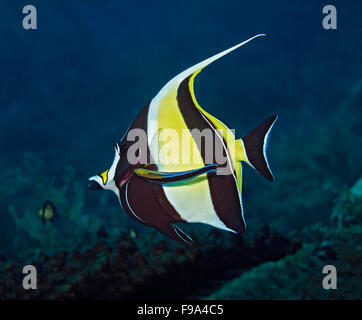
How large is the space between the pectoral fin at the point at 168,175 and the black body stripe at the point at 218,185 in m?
0.11

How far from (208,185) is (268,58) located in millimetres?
17151

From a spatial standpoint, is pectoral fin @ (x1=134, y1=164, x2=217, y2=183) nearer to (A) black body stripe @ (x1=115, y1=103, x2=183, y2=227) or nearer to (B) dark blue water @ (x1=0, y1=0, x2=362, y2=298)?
(A) black body stripe @ (x1=115, y1=103, x2=183, y2=227)

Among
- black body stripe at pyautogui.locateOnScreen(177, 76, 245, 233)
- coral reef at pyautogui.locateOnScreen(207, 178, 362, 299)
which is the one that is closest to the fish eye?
black body stripe at pyautogui.locateOnScreen(177, 76, 245, 233)

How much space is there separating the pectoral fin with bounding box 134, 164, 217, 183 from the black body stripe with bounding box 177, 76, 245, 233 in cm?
11

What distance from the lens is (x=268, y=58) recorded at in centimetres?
1598

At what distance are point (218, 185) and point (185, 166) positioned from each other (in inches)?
2.8

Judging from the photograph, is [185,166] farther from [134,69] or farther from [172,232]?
[134,69]

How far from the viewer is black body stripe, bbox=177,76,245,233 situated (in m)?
0.52

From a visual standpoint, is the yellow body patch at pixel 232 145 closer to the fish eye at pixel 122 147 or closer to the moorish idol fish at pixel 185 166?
the moorish idol fish at pixel 185 166

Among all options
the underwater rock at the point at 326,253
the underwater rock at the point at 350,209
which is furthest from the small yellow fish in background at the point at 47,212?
the underwater rock at the point at 350,209
